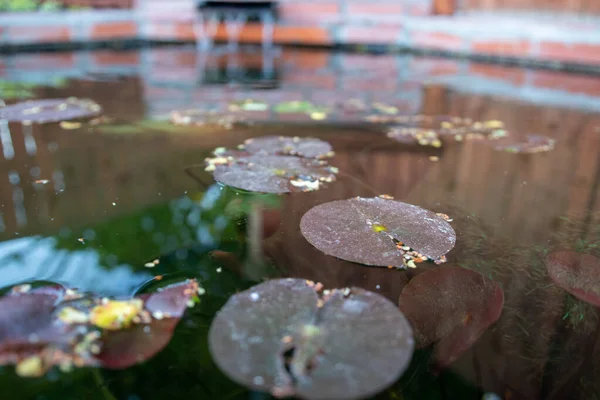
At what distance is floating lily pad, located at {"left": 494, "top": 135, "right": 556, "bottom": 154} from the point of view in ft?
9.00

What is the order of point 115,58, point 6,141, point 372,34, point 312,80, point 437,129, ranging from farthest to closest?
1. point 372,34
2. point 115,58
3. point 312,80
4. point 437,129
5. point 6,141

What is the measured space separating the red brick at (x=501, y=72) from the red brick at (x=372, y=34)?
5.40 ft

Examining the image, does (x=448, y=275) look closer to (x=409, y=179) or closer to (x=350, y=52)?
(x=409, y=179)

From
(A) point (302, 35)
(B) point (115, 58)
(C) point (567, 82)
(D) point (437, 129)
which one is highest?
(A) point (302, 35)

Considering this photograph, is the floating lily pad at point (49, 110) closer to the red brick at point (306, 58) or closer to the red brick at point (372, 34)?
the red brick at point (306, 58)

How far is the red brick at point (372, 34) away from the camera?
7.66 meters

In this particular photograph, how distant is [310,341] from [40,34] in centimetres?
720

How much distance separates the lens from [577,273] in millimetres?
1502

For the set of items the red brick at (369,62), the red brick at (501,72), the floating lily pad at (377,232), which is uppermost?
the red brick at (369,62)

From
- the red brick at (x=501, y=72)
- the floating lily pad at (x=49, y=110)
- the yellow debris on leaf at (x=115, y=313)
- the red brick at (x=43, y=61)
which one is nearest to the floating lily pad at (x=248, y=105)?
Answer: the floating lily pad at (x=49, y=110)

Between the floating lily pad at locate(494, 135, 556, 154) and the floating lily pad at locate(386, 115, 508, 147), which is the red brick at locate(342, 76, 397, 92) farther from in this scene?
the floating lily pad at locate(494, 135, 556, 154)

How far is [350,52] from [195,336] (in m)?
7.35

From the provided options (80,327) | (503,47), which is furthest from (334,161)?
(503,47)

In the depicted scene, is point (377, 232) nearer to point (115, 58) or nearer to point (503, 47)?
point (115, 58)
